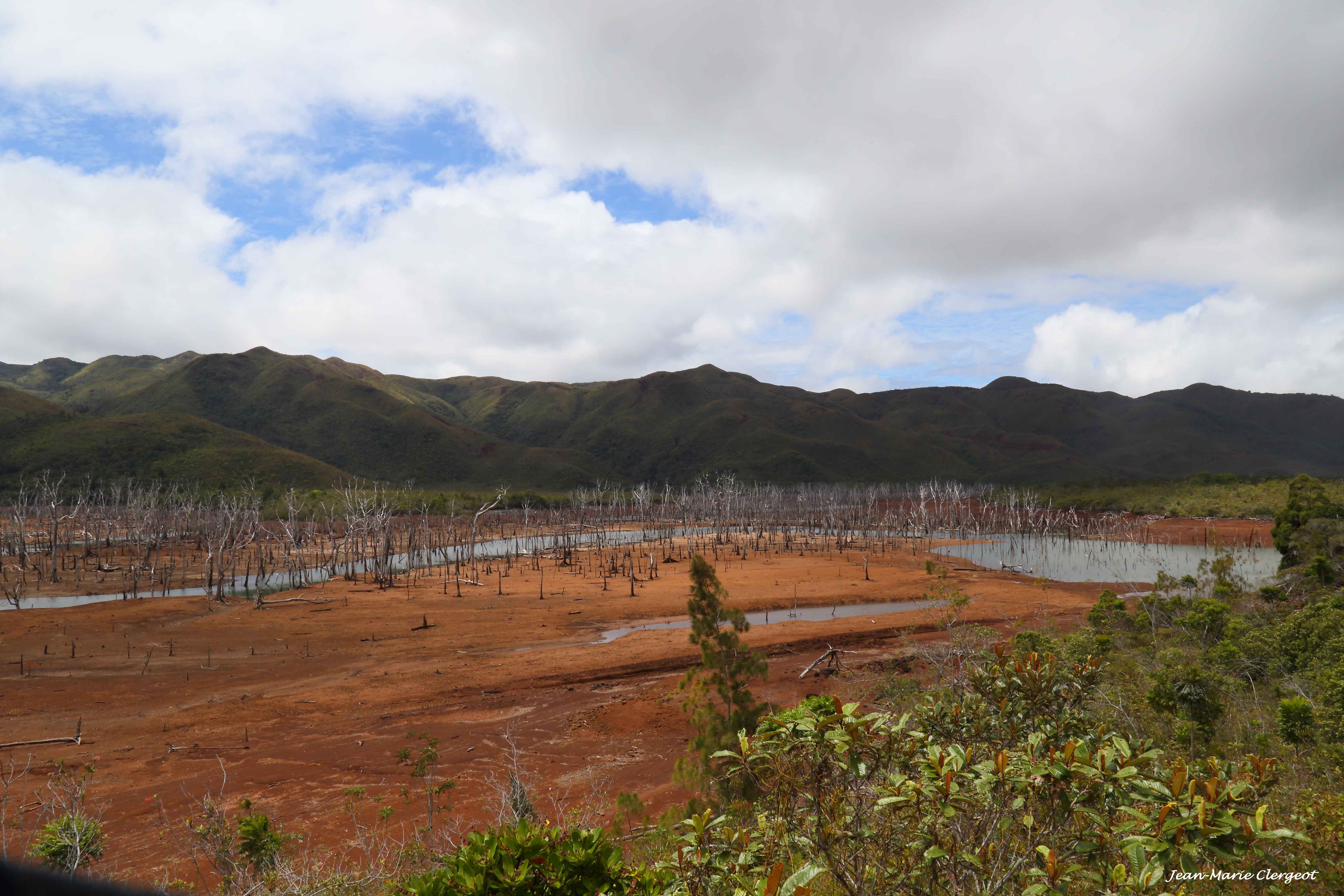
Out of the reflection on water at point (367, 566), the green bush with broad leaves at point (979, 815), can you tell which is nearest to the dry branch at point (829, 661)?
the green bush with broad leaves at point (979, 815)

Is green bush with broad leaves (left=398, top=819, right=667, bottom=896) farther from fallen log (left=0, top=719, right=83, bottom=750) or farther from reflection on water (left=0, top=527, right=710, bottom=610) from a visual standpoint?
reflection on water (left=0, top=527, right=710, bottom=610)

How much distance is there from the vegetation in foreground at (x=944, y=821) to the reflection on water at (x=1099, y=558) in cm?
3158

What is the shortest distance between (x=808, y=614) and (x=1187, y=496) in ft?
205

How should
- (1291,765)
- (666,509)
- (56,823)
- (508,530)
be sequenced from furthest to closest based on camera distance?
1. (666,509)
2. (508,530)
3. (56,823)
4. (1291,765)

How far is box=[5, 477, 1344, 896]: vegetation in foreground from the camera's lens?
3258mm

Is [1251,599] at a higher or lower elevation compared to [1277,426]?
lower

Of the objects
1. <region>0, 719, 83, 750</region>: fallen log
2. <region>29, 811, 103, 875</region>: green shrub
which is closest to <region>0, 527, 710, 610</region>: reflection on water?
<region>0, 719, 83, 750</region>: fallen log

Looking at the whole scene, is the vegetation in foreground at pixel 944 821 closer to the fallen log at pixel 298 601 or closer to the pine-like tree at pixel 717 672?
the pine-like tree at pixel 717 672

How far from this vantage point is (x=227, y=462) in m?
83.1

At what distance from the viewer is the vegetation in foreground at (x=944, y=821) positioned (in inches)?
128

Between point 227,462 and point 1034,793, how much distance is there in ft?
324

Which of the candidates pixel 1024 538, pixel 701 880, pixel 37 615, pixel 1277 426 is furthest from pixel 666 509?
pixel 1277 426

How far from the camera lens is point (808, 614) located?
3130cm

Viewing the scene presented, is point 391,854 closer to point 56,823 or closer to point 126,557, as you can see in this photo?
point 56,823
